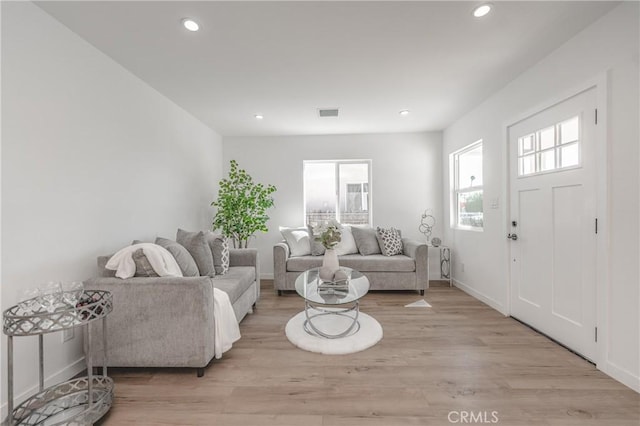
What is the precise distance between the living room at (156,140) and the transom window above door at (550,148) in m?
0.22

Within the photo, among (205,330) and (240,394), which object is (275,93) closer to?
(205,330)

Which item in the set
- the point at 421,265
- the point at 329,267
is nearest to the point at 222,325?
the point at 329,267

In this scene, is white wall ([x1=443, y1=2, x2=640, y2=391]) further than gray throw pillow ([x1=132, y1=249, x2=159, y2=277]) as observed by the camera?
No

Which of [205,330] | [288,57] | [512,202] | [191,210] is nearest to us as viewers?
[205,330]

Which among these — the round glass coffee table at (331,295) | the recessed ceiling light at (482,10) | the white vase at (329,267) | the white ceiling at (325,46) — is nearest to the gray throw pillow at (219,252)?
the round glass coffee table at (331,295)

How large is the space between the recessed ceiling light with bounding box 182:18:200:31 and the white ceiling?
1.6 inches

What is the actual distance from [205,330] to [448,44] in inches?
109

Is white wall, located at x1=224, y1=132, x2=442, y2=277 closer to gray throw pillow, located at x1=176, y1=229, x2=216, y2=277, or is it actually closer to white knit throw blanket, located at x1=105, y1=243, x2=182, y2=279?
gray throw pillow, located at x1=176, y1=229, x2=216, y2=277

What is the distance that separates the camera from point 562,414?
5.17ft

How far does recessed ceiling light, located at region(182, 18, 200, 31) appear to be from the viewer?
6.22 feet

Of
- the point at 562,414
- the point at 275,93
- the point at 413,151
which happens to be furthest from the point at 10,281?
the point at 413,151

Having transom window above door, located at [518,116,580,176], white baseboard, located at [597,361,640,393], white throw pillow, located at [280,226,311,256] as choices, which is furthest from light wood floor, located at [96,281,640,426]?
white throw pillow, located at [280,226,311,256]

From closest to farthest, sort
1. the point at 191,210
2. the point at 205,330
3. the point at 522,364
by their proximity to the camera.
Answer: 1. the point at 205,330
2. the point at 522,364
3. the point at 191,210

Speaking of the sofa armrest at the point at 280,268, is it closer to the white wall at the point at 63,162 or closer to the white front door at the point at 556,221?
the white wall at the point at 63,162
